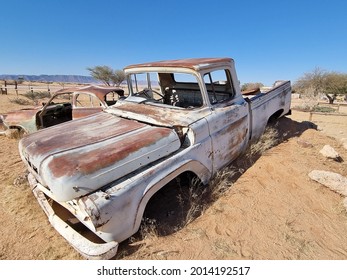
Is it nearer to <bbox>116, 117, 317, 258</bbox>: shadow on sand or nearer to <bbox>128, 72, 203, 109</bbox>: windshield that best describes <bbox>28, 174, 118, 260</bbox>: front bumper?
<bbox>116, 117, 317, 258</bbox>: shadow on sand

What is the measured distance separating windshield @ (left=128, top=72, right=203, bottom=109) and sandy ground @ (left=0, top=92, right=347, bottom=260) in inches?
68.1

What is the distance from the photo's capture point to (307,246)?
8.45 ft

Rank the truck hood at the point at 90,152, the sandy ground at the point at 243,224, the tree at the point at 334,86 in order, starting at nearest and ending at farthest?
the truck hood at the point at 90,152, the sandy ground at the point at 243,224, the tree at the point at 334,86

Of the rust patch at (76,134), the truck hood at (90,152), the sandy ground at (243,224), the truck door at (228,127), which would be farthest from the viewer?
the truck door at (228,127)

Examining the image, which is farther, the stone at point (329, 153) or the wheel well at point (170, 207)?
the stone at point (329, 153)

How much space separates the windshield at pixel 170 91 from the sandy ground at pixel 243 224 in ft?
5.68

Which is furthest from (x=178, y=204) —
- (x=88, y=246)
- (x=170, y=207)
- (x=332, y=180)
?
(x=332, y=180)

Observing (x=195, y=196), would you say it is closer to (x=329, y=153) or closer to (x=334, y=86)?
(x=329, y=153)

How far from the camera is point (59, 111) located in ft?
23.0

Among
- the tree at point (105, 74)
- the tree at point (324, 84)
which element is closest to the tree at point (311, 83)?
the tree at point (324, 84)

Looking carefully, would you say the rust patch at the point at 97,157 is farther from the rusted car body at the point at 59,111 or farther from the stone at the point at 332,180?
the rusted car body at the point at 59,111

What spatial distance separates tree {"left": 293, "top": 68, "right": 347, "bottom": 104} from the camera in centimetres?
2812

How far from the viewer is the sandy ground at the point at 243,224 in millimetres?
2514

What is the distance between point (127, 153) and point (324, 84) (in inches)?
1336
